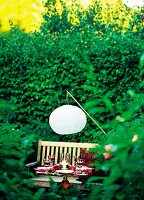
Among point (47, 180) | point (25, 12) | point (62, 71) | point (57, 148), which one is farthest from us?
point (25, 12)

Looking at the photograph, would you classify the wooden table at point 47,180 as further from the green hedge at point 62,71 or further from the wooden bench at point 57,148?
Result: the green hedge at point 62,71

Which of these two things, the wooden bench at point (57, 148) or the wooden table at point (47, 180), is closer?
the wooden table at point (47, 180)

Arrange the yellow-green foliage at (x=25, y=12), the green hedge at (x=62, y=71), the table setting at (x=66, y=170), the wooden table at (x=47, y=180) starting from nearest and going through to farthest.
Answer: the table setting at (x=66, y=170)
the wooden table at (x=47, y=180)
the green hedge at (x=62, y=71)
the yellow-green foliage at (x=25, y=12)

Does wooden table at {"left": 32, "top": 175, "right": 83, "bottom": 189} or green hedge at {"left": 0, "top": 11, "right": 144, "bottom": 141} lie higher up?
green hedge at {"left": 0, "top": 11, "right": 144, "bottom": 141}

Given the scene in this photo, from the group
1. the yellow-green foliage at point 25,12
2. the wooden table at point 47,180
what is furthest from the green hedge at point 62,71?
the yellow-green foliage at point 25,12

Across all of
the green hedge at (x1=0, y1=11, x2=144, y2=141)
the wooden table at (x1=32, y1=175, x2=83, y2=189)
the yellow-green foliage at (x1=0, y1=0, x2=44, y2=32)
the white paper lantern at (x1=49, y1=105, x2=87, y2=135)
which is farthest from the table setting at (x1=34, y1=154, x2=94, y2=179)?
the yellow-green foliage at (x1=0, y1=0, x2=44, y2=32)

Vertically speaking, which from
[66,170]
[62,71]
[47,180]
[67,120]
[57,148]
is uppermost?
[62,71]

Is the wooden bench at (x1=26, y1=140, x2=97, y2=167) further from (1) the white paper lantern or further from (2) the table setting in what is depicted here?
(1) the white paper lantern

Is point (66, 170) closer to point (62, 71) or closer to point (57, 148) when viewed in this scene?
point (57, 148)

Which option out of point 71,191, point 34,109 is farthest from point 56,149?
point 71,191

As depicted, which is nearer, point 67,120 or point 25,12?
point 67,120

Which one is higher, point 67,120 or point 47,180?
point 67,120

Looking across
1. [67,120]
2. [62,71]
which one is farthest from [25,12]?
[67,120]

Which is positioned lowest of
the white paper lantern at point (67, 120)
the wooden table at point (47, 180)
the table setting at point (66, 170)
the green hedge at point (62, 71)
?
the wooden table at point (47, 180)
